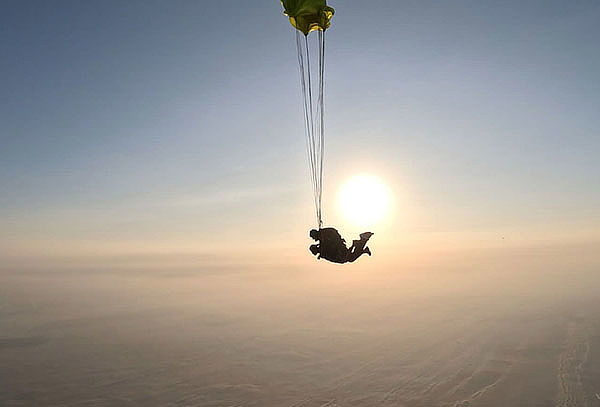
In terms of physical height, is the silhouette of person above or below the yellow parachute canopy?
below

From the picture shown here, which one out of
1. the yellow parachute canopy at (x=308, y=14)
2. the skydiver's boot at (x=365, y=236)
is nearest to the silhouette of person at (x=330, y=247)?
the skydiver's boot at (x=365, y=236)

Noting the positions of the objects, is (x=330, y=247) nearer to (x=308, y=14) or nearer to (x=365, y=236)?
(x=365, y=236)

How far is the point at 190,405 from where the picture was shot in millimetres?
177250

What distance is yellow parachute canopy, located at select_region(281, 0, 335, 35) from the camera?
15784mm

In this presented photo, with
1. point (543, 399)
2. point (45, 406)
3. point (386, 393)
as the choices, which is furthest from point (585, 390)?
point (45, 406)

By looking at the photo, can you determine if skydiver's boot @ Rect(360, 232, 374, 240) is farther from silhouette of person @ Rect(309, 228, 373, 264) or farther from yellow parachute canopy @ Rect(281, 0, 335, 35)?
yellow parachute canopy @ Rect(281, 0, 335, 35)

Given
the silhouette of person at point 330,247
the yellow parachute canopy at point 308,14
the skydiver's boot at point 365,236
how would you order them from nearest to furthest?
1. the yellow parachute canopy at point 308,14
2. the silhouette of person at point 330,247
3. the skydiver's boot at point 365,236

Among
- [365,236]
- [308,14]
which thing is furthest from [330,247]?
[308,14]

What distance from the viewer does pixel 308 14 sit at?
52.3ft

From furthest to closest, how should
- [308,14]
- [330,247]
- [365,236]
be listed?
[365,236]
[330,247]
[308,14]

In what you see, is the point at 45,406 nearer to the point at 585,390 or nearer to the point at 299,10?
the point at 299,10

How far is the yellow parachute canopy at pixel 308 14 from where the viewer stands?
1578 cm

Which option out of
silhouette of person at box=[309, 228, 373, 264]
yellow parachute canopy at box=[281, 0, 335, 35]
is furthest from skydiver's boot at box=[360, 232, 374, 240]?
yellow parachute canopy at box=[281, 0, 335, 35]

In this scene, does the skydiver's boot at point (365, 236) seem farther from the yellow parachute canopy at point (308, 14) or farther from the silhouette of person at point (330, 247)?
the yellow parachute canopy at point (308, 14)
